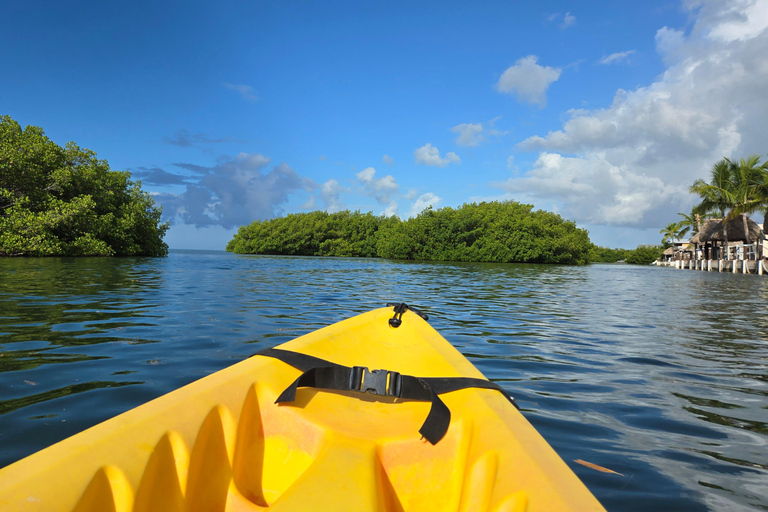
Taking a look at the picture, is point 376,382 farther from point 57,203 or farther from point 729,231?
point 729,231

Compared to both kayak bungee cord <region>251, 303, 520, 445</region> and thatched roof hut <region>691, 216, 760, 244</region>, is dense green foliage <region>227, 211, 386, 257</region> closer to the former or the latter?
thatched roof hut <region>691, 216, 760, 244</region>

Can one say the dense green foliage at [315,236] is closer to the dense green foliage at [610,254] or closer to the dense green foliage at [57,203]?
the dense green foliage at [57,203]

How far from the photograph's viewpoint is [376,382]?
2.31 meters

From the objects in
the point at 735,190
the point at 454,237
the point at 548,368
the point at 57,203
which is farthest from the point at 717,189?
the point at 57,203

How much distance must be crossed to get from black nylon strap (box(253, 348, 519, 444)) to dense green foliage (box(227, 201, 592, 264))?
5055 centimetres

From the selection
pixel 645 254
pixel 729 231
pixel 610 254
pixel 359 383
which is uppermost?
pixel 729 231

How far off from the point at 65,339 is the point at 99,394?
2.34 metres

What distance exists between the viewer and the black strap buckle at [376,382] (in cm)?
227

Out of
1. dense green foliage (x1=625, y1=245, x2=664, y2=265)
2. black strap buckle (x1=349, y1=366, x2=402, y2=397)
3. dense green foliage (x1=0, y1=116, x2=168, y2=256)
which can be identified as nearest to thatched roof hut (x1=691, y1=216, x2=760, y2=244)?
black strap buckle (x1=349, y1=366, x2=402, y2=397)

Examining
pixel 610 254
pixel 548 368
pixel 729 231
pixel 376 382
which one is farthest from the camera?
pixel 610 254

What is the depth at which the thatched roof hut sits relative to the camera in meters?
32.4

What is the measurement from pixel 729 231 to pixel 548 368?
41.7 metres

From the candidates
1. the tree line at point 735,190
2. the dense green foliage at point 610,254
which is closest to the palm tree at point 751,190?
the tree line at point 735,190

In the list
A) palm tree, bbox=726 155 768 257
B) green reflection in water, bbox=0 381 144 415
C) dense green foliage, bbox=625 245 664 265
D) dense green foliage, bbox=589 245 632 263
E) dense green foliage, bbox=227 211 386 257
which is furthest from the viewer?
dense green foliage, bbox=589 245 632 263
